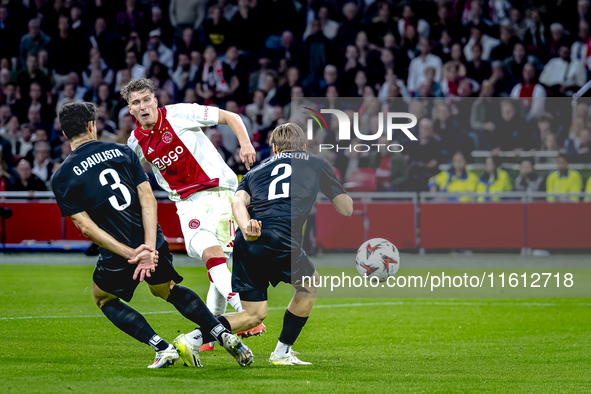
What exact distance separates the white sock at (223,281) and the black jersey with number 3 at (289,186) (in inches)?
35.1

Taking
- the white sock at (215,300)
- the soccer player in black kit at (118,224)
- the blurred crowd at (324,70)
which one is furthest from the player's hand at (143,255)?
the blurred crowd at (324,70)

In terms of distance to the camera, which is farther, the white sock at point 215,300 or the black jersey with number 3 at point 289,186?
the white sock at point 215,300

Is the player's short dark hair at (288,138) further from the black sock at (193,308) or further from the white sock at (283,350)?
the white sock at (283,350)

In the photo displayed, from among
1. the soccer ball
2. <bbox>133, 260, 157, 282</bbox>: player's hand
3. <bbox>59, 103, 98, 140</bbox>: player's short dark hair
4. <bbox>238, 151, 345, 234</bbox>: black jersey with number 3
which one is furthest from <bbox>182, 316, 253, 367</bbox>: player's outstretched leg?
the soccer ball

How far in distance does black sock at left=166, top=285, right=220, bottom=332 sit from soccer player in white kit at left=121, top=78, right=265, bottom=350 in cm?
107

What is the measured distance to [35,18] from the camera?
718 inches

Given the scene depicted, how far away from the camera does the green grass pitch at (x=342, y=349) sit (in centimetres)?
489

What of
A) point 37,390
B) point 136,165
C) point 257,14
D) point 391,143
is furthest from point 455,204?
point 37,390

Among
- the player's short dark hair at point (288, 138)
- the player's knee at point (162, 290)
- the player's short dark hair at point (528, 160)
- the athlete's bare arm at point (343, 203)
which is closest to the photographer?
the player's knee at point (162, 290)

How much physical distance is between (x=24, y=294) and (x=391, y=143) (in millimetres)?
6796

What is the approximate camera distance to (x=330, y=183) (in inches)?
227

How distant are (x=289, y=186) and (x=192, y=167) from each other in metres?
1.49

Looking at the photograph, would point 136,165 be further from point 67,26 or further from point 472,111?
point 67,26

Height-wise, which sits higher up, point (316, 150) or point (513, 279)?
point (316, 150)
